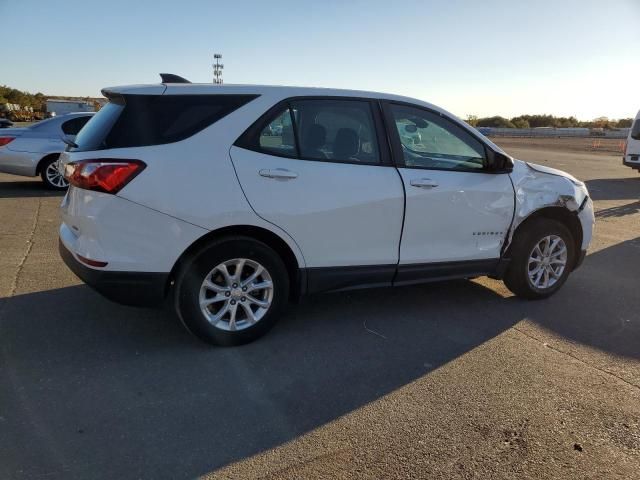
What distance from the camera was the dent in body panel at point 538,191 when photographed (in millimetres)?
4715

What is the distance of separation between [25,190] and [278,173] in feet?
30.2

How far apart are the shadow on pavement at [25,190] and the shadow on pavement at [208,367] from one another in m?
6.38

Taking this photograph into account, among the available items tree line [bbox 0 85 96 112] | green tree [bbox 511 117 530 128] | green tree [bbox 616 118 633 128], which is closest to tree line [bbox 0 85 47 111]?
tree line [bbox 0 85 96 112]

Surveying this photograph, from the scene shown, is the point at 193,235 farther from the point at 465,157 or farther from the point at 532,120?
the point at 532,120

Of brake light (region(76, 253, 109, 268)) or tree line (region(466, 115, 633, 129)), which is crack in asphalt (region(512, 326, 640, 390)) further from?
tree line (region(466, 115, 633, 129))

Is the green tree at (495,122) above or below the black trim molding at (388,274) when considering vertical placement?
above

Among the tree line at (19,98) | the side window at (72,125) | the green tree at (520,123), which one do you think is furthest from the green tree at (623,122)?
the side window at (72,125)

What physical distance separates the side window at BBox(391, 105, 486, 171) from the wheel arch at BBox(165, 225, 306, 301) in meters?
1.21

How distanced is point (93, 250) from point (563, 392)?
3.20 metres

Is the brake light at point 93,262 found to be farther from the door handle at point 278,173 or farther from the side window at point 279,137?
the side window at point 279,137

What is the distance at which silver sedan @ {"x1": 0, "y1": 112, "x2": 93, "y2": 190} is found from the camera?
1018 cm

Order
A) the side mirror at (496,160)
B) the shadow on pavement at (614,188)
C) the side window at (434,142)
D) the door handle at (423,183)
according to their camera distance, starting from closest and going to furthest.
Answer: the door handle at (423,183)
the side window at (434,142)
the side mirror at (496,160)
the shadow on pavement at (614,188)

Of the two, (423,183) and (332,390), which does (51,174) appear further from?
(332,390)

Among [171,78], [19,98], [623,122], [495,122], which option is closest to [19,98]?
[19,98]
